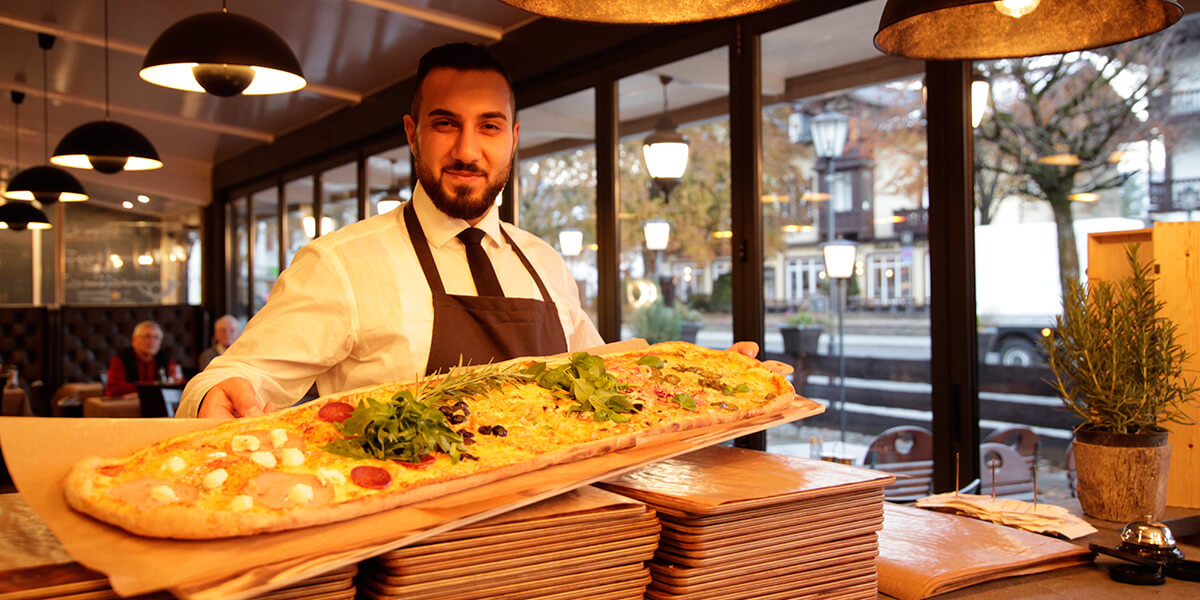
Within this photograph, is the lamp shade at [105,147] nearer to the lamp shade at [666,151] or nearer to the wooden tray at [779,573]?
→ the lamp shade at [666,151]

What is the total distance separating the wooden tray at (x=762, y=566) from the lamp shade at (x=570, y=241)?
4.41 m

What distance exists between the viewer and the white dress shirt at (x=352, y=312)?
1932 mm

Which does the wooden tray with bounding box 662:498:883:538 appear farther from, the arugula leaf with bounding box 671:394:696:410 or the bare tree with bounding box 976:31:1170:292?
the bare tree with bounding box 976:31:1170:292

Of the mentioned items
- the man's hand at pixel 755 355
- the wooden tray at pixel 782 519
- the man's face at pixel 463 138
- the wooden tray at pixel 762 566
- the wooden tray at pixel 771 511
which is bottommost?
the wooden tray at pixel 762 566

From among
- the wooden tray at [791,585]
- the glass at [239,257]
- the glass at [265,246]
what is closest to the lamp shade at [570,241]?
the wooden tray at [791,585]

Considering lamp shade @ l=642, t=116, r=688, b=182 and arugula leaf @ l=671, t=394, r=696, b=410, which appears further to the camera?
lamp shade @ l=642, t=116, r=688, b=182

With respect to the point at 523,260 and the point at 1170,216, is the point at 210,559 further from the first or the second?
the point at 1170,216

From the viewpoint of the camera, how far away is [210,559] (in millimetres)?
965

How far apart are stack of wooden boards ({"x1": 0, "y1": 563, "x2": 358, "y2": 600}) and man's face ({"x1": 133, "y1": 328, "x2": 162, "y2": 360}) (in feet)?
24.0

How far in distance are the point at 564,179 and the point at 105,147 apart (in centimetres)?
252

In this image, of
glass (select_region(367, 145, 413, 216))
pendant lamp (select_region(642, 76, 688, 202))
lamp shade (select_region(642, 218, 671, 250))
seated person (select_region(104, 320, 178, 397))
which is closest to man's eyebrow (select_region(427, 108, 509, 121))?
pendant lamp (select_region(642, 76, 688, 202))

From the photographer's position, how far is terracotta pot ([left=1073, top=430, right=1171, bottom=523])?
6.60 feet

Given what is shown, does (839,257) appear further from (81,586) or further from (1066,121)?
(81,586)

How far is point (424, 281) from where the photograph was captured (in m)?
2.15
